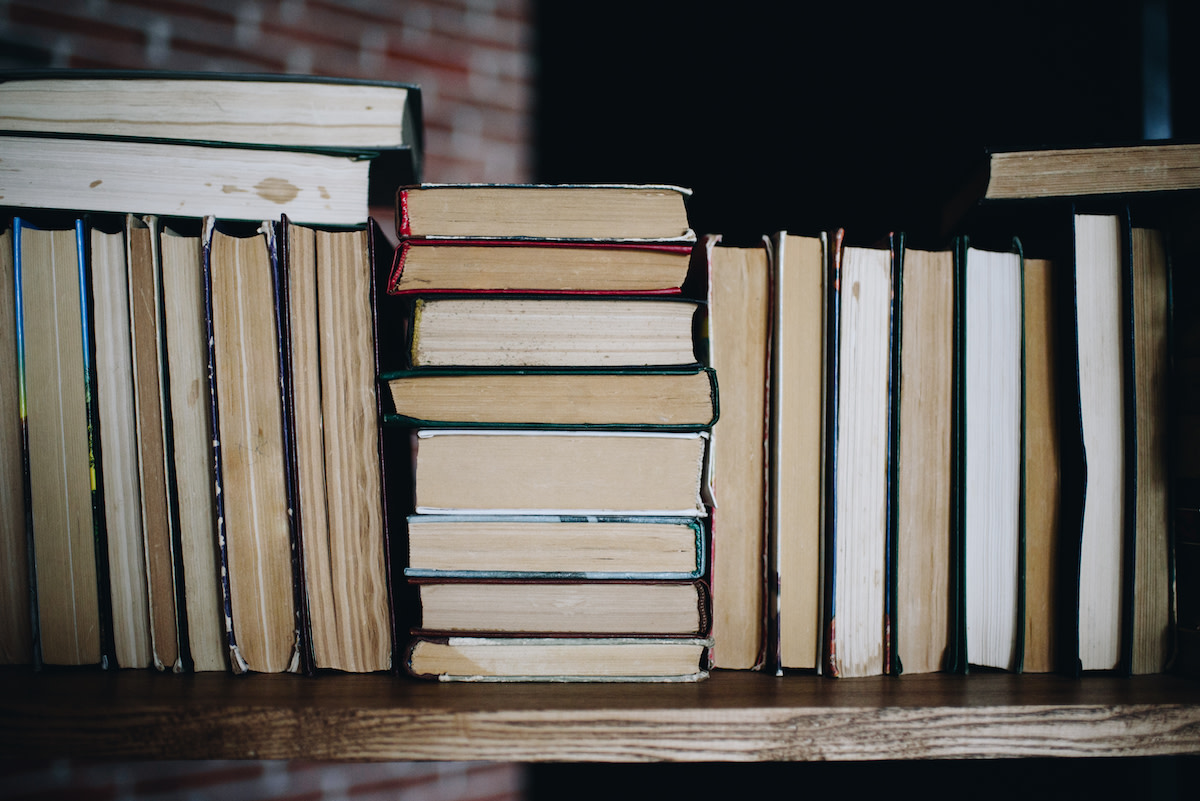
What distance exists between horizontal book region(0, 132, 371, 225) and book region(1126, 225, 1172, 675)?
27.7 inches

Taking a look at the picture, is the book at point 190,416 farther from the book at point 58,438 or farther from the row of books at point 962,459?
the row of books at point 962,459

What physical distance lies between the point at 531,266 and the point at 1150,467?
57 centimetres

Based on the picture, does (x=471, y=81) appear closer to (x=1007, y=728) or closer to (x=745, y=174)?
(x=745, y=174)

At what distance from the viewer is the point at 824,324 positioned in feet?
1.80

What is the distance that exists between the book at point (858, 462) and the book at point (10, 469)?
2.24 ft

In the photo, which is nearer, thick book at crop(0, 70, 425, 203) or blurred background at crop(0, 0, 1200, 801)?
thick book at crop(0, 70, 425, 203)

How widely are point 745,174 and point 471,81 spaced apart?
1.45ft

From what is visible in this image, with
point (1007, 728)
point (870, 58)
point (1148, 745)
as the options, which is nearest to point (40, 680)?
point (1007, 728)

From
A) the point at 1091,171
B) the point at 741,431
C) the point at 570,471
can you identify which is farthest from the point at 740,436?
the point at 1091,171

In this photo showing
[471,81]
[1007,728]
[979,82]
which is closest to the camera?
[1007,728]

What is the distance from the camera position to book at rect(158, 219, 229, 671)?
534mm

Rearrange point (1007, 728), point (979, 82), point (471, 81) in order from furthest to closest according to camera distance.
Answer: point (471, 81), point (979, 82), point (1007, 728)

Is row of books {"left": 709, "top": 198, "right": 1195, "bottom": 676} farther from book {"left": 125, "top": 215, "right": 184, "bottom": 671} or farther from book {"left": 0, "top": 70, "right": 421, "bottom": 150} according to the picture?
book {"left": 125, "top": 215, "right": 184, "bottom": 671}

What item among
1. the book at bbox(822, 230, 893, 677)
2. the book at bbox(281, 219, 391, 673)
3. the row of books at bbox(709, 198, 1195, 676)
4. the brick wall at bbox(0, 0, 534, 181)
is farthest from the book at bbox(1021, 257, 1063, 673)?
the brick wall at bbox(0, 0, 534, 181)
